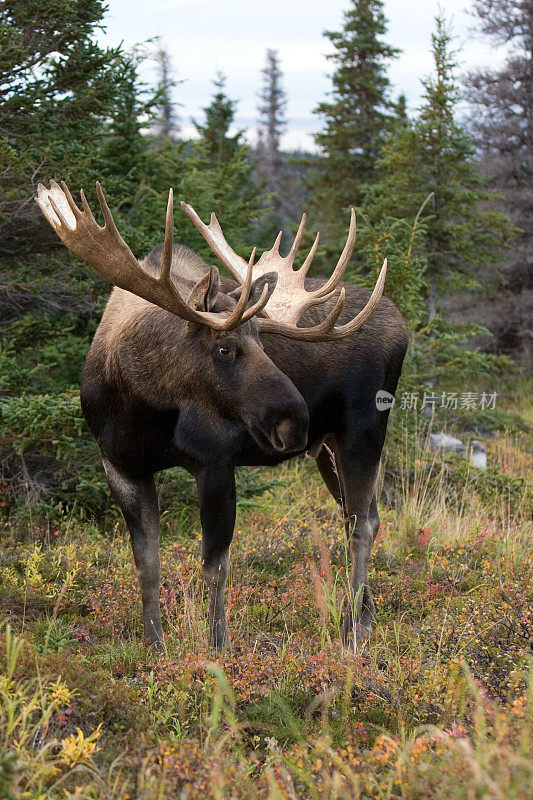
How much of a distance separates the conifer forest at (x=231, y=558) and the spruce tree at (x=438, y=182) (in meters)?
0.05

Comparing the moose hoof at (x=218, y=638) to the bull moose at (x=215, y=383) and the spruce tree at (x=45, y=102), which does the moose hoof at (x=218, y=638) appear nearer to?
the bull moose at (x=215, y=383)

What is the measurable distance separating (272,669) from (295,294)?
2.21 metres

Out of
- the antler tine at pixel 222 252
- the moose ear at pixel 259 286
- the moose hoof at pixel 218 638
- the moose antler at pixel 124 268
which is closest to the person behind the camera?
the moose antler at pixel 124 268

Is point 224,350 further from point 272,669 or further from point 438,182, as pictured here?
point 438,182

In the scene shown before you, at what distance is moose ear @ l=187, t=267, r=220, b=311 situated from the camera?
3850 millimetres

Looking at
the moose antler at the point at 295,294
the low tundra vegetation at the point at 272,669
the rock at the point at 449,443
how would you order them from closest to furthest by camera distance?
the low tundra vegetation at the point at 272,669 → the moose antler at the point at 295,294 → the rock at the point at 449,443

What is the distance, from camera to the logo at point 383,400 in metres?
4.91

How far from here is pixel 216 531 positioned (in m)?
4.02

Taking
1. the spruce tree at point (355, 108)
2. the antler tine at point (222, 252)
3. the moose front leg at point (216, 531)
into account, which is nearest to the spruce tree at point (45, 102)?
the antler tine at point (222, 252)

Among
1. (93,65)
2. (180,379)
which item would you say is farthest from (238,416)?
(93,65)

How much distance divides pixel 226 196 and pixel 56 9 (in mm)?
4085

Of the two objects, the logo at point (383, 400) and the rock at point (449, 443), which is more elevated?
the logo at point (383, 400)

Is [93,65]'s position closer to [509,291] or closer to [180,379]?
[180,379]

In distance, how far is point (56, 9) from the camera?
645cm
